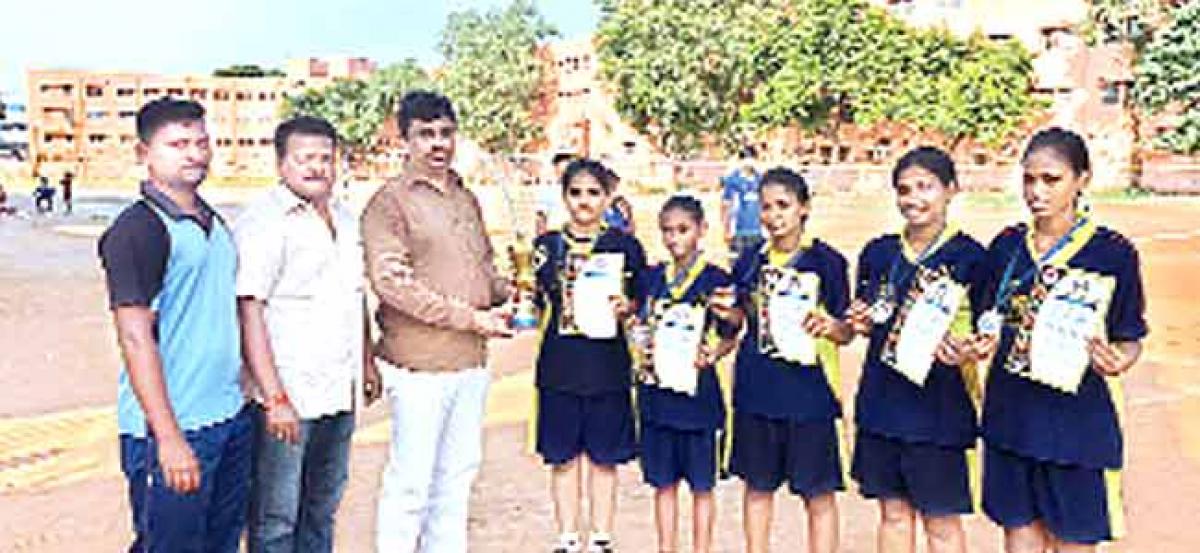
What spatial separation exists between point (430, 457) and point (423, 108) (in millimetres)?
1258

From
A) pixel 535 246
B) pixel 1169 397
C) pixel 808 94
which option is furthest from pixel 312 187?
pixel 808 94

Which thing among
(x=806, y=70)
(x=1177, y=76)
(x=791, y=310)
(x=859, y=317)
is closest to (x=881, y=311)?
(x=859, y=317)

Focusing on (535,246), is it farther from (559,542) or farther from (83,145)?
(83,145)

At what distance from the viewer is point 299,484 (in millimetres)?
3664

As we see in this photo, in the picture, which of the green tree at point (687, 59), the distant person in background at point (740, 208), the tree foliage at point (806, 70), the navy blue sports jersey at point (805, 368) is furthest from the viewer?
the green tree at point (687, 59)

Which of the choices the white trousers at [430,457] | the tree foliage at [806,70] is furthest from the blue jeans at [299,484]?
the tree foliage at [806,70]

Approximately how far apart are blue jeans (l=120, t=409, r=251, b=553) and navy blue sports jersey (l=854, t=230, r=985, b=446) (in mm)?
2118

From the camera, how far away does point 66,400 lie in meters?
8.25

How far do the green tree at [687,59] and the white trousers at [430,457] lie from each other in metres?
38.5

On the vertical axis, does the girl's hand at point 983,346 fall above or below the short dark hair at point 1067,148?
below

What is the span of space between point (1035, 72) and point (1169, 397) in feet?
124

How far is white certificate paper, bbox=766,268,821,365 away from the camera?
154 inches

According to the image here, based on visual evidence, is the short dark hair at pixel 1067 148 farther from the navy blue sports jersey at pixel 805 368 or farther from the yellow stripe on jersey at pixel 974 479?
the yellow stripe on jersey at pixel 974 479

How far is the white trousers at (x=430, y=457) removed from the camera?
392cm
